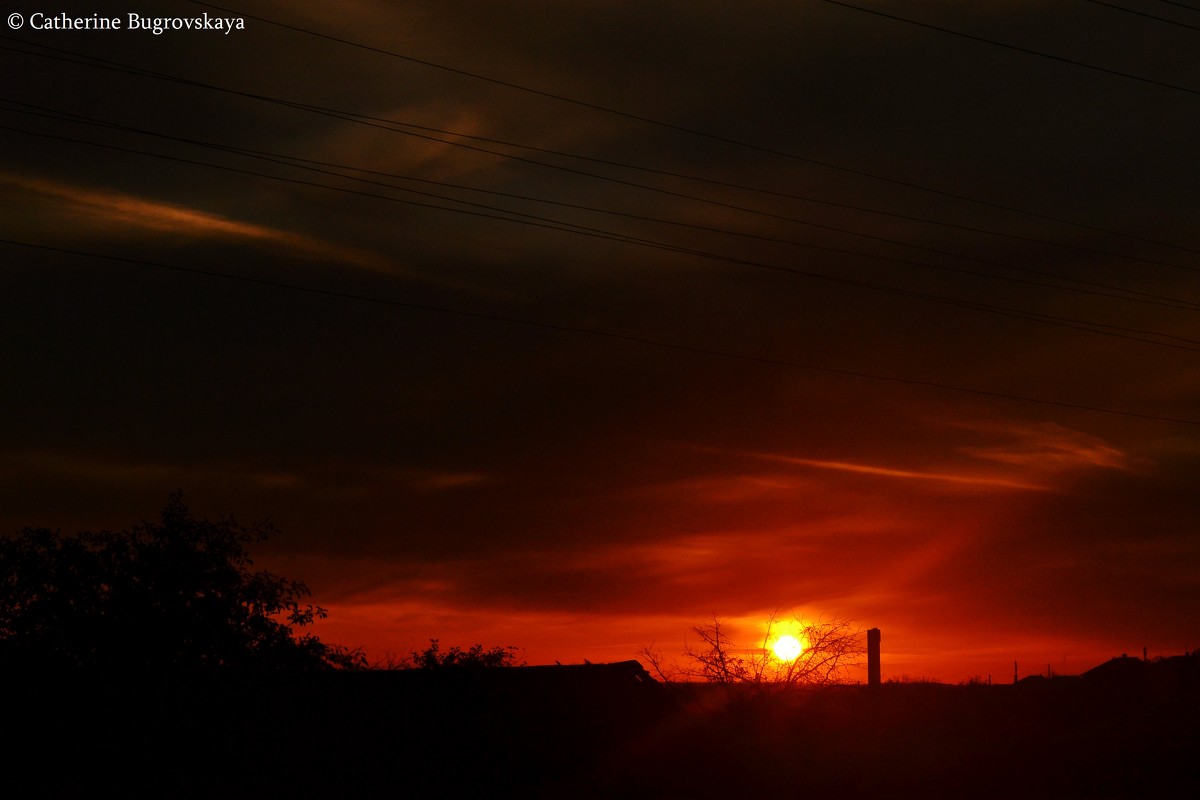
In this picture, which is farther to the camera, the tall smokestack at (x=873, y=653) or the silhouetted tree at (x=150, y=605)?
the tall smokestack at (x=873, y=653)

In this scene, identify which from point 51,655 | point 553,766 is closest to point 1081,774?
point 553,766

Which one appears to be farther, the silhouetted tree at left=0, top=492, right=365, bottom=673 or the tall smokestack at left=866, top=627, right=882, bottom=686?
the tall smokestack at left=866, top=627, right=882, bottom=686

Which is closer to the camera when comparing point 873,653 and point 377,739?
point 377,739

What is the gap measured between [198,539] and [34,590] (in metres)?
5.80

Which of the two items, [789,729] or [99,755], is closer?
[99,755]

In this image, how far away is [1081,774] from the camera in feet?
168

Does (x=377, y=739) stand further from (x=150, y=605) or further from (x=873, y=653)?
(x=873, y=653)

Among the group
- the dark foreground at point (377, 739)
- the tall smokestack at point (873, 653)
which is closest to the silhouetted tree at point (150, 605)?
the dark foreground at point (377, 739)

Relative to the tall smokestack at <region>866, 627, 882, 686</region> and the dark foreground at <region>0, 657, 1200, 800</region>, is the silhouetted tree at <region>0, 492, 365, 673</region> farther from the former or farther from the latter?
the tall smokestack at <region>866, 627, 882, 686</region>

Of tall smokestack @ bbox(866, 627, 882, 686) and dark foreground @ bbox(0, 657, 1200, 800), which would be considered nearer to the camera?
dark foreground @ bbox(0, 657, 1200, 800)

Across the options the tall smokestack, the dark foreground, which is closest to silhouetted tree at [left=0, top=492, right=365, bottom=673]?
the dark foreground

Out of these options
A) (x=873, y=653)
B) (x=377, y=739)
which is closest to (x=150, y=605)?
(x=377, y=739)

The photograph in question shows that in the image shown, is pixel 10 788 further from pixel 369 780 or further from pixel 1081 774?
pixel 1081 774

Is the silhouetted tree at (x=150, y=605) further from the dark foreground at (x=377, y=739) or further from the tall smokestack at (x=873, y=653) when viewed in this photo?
the tall smokestack at (x=873, y=653)
